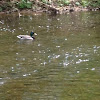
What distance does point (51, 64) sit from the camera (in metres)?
12.6

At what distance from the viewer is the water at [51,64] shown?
9.52 meters

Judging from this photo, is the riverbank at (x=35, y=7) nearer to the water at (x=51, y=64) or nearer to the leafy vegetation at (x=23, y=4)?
the leafy vegetation at (x=23, y=4)

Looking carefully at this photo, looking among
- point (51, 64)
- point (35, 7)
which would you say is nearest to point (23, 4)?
point (35, 7)

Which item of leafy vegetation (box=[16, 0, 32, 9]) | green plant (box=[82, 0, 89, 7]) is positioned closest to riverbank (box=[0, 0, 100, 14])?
leafy vegetation (box=[16, 0, 32, 9])

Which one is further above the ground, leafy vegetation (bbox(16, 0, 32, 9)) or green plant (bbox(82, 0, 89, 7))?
leafy vegetation (bbox(16, 0, 32, 9))

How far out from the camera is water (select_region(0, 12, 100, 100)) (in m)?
9.52

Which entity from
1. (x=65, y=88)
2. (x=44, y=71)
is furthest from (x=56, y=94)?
(x=44, y=71)

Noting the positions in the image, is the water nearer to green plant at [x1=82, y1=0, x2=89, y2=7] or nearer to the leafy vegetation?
the leafy vegetation

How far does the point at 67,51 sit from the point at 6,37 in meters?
4.90

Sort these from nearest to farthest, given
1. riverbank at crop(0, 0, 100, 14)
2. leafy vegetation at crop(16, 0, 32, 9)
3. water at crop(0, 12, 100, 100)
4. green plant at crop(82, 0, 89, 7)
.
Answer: water at crop(0, 12, 100, 100), riverbank at crop(0, 0, 100, 14), leafy vegetation at crop(16, 0, 32, 9), green plant at crop(82, 0, 89, 7)

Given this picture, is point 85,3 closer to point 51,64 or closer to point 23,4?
point 23,4

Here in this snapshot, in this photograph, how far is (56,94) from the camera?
30.6ft

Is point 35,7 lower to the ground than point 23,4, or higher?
lower

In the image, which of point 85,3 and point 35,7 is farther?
point 85,3
